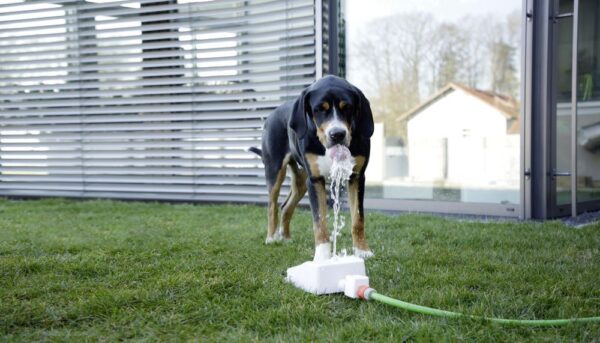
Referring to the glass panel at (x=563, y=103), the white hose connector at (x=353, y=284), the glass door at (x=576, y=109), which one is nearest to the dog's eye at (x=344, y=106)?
the white hose connector at (x=353, y=284)

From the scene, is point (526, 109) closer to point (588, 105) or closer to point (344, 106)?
point (588, 105)

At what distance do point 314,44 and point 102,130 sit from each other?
3228 millimetres

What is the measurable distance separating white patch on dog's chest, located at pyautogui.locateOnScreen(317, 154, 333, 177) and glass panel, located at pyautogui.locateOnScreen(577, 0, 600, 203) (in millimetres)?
3567

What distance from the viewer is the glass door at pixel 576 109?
5945mm

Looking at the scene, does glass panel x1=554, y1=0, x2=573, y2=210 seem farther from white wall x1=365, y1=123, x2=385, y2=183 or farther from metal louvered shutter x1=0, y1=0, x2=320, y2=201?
metal louvered shutter x1=0, y1=0, x2=320, y2=201

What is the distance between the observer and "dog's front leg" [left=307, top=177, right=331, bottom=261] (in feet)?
11.4

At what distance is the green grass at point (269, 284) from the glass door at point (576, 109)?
1.17 m

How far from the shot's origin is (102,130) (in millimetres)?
8117

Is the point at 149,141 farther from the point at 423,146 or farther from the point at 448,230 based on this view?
the point at 448,230

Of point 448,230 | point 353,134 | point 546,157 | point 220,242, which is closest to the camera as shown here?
point 353,134

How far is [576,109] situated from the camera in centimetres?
586

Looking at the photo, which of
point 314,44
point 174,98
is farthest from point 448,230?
point 174,98

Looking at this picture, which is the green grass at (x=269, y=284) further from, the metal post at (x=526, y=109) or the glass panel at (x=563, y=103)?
the glass panel at (x=563, y=103)

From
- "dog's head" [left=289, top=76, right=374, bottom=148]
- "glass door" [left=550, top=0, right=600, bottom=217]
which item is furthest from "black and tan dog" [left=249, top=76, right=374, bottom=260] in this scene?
"glass door" [left=550, top=0, right=600, bottom=217]
